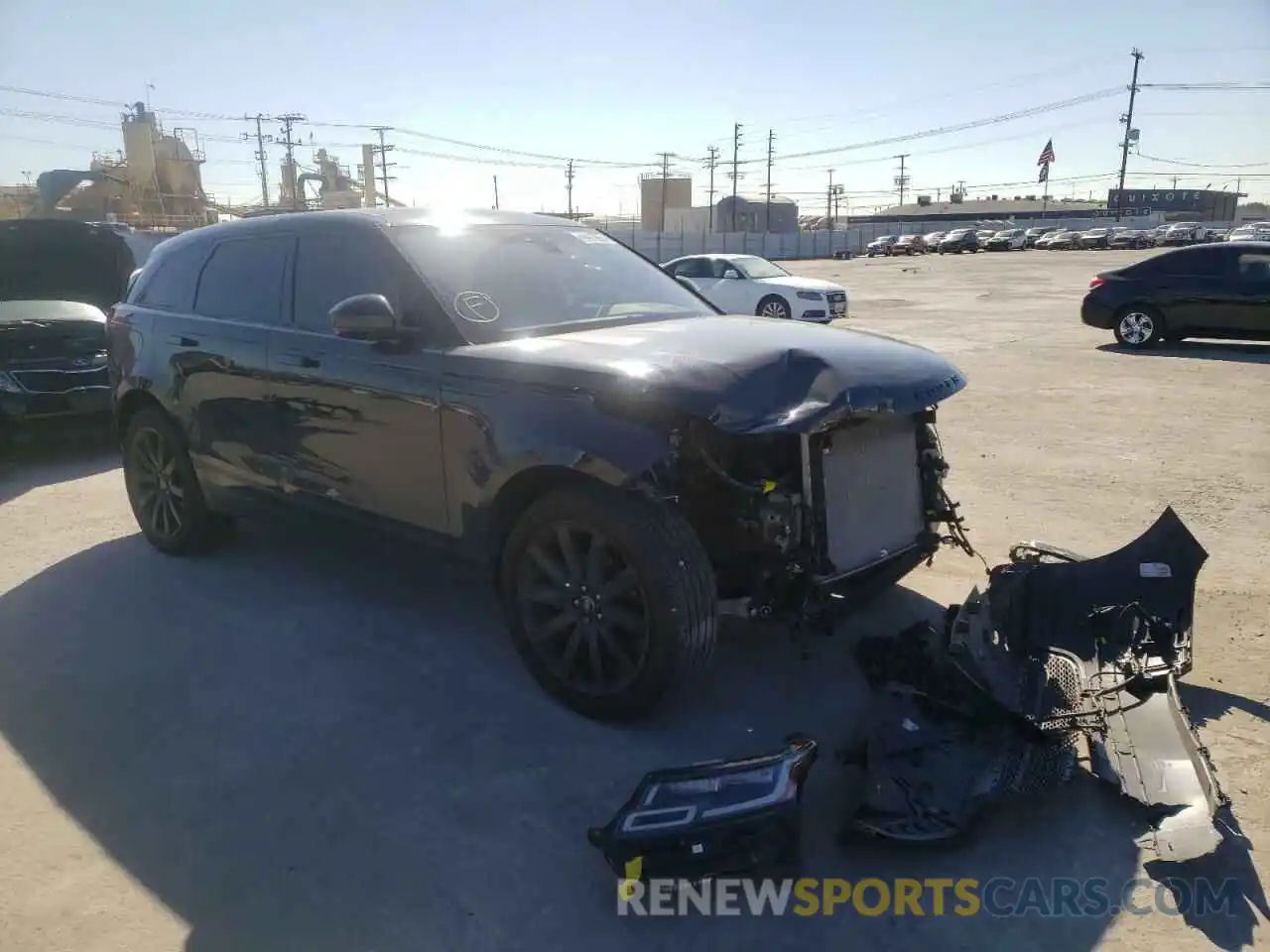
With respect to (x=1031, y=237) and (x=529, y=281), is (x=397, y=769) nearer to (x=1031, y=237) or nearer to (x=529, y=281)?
(x=529, y=281)

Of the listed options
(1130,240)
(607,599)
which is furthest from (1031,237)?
(607,599)

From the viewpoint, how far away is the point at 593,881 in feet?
8.34

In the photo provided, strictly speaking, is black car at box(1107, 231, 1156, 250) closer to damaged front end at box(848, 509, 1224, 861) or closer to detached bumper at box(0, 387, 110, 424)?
detached bumper at box(0, 387, 110, 424)

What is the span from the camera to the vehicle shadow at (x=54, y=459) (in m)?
7.05

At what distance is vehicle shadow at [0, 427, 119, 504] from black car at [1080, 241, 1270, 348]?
13070mm

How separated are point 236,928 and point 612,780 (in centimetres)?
118

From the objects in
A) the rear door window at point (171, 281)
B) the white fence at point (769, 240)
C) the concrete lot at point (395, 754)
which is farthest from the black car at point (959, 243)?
the rear door window at point (171, 281)

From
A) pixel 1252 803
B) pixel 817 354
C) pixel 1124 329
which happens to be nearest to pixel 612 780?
pixel 817 354

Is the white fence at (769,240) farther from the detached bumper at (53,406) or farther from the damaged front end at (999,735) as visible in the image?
the damaged front end at (999,735)

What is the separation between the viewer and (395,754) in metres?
3.18

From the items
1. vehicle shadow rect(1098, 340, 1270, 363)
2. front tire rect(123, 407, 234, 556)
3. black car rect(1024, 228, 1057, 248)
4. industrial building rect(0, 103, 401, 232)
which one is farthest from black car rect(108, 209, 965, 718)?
black car rect(1024, 228, 1057, 248)

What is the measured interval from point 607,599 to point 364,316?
4.83ft

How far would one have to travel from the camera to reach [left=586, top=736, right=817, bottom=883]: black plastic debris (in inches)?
93.7

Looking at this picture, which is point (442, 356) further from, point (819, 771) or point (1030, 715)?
point (1030, 715)
